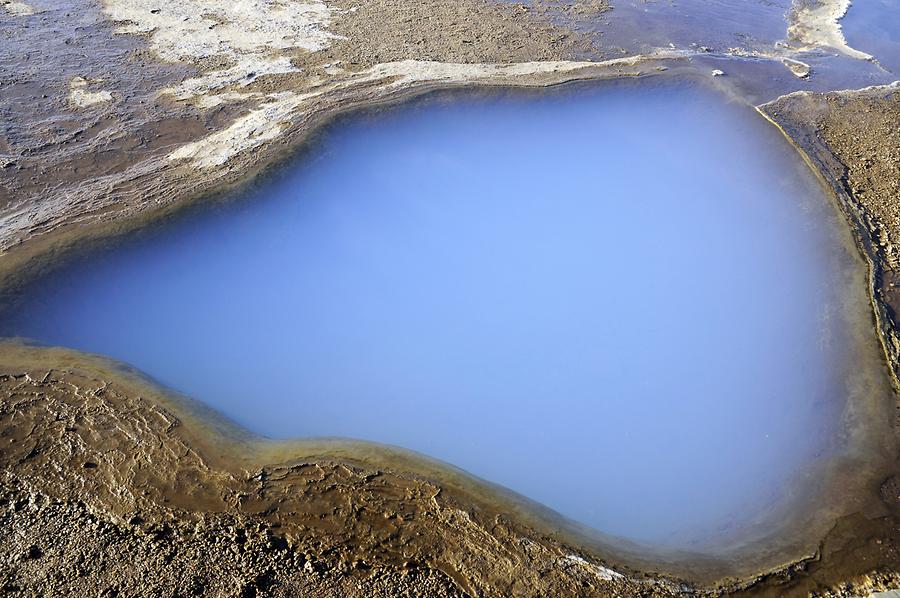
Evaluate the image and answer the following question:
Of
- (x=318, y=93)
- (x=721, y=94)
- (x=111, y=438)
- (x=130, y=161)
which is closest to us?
(x=111, y=438)

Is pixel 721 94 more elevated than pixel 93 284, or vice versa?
pixel 721 94

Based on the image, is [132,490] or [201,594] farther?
[132,490]

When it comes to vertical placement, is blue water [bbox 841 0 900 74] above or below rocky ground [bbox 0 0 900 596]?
above

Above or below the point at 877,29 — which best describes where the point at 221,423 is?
below

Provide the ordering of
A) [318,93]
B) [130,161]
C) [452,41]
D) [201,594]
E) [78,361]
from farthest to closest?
[452,41]
[318,93]
[130,161]
[78,361]
[201,594]

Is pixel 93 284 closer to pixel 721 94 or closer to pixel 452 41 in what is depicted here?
pixel 452 41

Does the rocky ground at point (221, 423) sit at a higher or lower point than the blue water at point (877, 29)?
lower

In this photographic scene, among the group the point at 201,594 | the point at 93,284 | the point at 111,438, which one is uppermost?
the point at 93,284

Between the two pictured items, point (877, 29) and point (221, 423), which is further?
point (877, 29)

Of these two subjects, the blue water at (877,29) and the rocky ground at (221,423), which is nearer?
the rocky ground at (221,423)

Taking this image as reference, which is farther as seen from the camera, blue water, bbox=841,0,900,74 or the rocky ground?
blue water, bbox=841,0,900,74

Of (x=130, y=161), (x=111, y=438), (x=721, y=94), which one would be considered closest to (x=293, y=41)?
(x=130, y=161)
